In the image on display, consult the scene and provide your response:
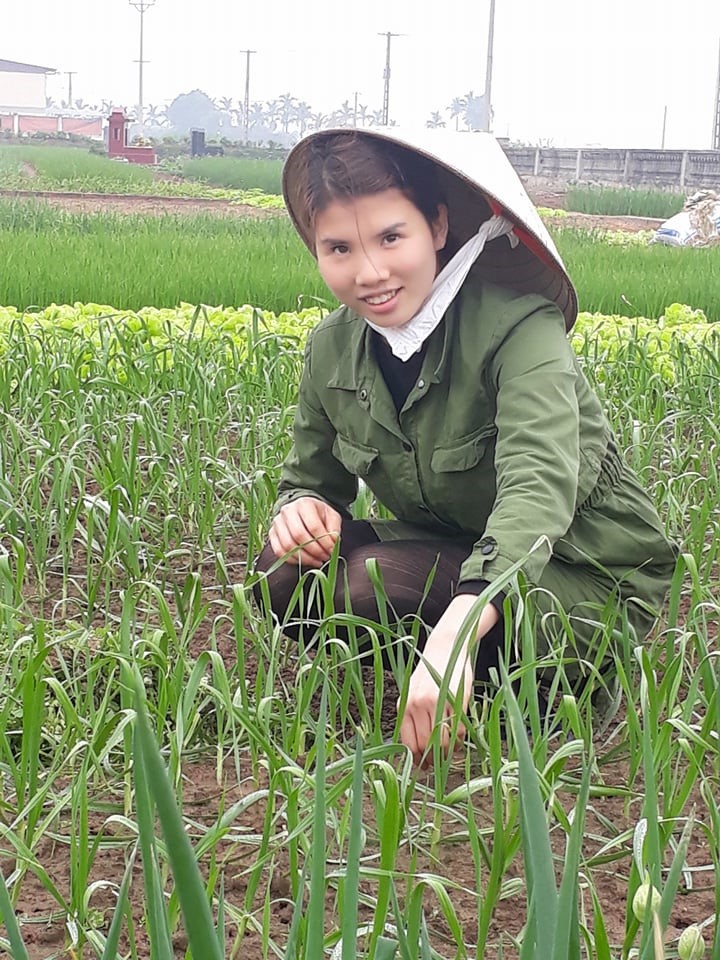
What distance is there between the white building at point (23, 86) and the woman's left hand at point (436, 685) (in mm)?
84381

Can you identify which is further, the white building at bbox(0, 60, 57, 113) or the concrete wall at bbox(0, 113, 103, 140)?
the white building at bbox(0, 60, 57, 113)

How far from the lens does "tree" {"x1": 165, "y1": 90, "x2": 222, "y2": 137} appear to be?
12571cm

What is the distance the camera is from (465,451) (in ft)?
6.23

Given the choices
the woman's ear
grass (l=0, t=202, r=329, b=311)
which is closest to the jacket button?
the woman's ear

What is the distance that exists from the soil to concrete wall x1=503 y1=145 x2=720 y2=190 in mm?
19812

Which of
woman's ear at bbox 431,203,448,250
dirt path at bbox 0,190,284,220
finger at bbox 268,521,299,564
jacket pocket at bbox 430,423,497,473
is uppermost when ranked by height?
woman's ear at bbox 431,203,448,250

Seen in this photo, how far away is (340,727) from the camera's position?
183 cm

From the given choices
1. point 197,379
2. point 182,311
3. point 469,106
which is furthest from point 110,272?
point 469,106

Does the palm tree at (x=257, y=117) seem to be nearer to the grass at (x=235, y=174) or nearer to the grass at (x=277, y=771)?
the grass at (x=235, y=174)

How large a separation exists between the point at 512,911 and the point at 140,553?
1224 millimetres

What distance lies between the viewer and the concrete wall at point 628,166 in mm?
22516

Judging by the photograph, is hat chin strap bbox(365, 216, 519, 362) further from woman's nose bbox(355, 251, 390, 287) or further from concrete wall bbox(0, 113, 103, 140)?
concrete wall bbox(0, 113, 103, 140)

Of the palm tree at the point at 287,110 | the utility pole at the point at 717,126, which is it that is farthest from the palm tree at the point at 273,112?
the utility pole at the point at 717,126

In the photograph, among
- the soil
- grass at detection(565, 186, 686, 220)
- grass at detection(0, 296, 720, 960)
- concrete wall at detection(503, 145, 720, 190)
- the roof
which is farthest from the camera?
the roof
